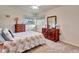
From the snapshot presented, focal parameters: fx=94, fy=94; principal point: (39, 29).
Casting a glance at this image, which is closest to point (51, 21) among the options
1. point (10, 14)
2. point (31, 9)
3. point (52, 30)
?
point (52, 30)

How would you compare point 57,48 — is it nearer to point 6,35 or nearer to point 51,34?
point 51,34

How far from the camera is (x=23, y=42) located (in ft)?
5.61

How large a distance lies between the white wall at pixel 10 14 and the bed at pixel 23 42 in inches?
7.9

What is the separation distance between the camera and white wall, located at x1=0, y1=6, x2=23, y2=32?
64.4 inches

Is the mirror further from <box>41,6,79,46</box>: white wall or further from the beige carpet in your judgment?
the beige carpet

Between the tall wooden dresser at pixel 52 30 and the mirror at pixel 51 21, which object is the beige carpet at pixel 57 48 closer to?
the tall wooden dresser at pixel 52 30

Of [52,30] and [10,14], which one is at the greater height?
[10,14]

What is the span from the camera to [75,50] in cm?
169

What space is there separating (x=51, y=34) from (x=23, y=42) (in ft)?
1.81

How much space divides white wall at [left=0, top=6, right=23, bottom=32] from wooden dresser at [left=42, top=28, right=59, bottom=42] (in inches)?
20.2

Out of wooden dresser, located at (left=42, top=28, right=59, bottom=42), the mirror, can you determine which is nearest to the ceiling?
the mirror

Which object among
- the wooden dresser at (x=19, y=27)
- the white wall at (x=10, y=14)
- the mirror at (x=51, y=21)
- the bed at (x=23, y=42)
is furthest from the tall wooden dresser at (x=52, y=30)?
the white wall at (x=10, y=14)

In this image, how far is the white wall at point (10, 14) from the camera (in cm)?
163
